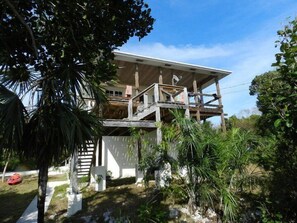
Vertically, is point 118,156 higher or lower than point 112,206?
higher

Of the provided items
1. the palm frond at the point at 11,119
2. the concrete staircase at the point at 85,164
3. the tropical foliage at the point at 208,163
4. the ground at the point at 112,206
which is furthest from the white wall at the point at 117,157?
the palm frond at the point at 11,119

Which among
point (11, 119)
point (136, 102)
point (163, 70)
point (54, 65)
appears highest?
point (163, 70)

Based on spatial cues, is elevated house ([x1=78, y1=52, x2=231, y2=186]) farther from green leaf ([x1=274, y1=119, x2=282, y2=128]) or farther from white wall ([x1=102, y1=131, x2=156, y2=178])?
green leaf ([x1=274, y1=119, x2=282, y2=128])

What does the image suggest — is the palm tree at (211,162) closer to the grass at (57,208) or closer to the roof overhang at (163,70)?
the grass at (57,208)

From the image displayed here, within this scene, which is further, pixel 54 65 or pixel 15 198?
pixel 15 198

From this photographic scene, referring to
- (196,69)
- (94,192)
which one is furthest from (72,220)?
(196,69)

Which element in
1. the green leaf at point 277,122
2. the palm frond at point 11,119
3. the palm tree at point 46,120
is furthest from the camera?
the palm tree at point 46,120

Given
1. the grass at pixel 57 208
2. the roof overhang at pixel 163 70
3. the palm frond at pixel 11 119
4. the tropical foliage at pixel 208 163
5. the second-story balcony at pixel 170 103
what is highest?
the roof overhang at pixel 163 70

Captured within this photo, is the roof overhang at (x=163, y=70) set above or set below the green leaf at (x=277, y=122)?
above

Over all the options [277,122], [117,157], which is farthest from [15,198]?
[277,122]

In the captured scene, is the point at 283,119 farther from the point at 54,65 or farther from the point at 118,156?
the point at 118,156

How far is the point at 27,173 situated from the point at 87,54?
47.8ft

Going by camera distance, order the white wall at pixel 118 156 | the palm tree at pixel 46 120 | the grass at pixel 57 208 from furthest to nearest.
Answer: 1. the white wall at pixel 118 156
2. the grass at pixel 57 208
3. the palm tree at pixel 46 120

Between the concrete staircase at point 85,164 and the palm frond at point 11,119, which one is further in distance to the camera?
the concrete staircase at point 85,164
